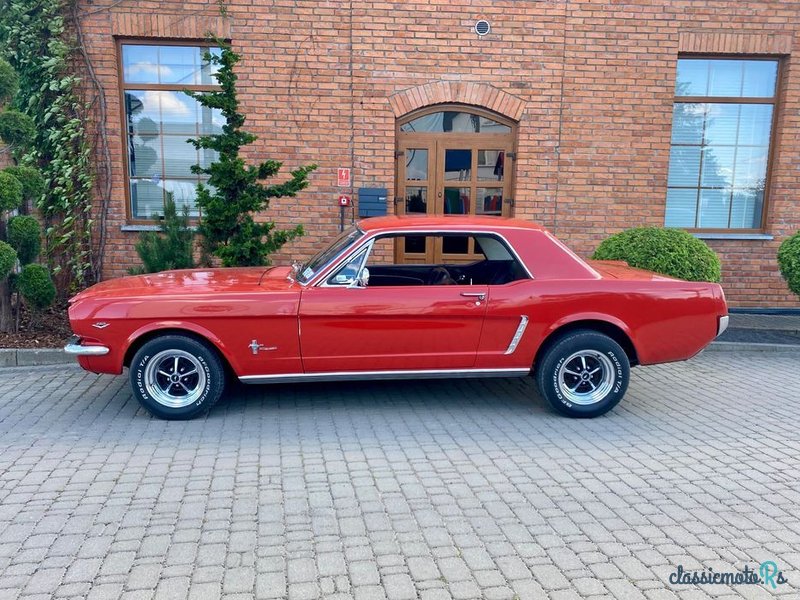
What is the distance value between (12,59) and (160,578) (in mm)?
7922

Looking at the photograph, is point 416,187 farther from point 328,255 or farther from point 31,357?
point 31,357

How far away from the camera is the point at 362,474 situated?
3959 mm

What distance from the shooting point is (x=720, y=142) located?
9.18m

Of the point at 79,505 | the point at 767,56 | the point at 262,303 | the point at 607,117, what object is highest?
the point at 767,56

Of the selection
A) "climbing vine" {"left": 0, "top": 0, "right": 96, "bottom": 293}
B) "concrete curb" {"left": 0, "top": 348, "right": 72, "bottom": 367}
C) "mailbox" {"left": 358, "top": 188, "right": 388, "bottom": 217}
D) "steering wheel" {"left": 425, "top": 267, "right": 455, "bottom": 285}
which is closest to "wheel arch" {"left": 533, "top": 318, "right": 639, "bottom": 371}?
"steering wheel" {"left": 425, "top": 267, "right": 455, "bottom": 285}

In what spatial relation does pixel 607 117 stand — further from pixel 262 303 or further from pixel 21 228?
pixel 21 228

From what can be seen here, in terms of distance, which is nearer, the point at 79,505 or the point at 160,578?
the point at 160,578

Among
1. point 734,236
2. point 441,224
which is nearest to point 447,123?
point 441,224

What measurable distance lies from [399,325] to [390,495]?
1519mm

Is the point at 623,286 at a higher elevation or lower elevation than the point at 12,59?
lower

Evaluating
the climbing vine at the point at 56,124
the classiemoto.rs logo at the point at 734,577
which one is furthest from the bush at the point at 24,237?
the classiemoto.rs logo at the point at 734,577

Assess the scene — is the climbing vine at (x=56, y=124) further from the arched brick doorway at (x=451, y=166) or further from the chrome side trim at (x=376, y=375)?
the chrome side trim at (x=376, y=375)

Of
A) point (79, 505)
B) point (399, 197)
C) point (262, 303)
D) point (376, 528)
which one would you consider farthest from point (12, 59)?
point (376, 528)

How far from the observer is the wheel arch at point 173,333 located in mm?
4699
